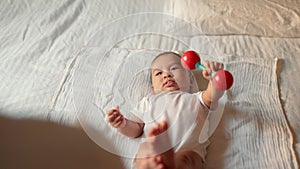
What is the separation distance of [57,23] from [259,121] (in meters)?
0.85

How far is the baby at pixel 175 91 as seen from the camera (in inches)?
31.0

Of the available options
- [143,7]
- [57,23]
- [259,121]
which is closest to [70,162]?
[259,121]

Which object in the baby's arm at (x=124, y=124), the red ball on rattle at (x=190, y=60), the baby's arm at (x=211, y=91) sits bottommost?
the baby's arm at (x=124, y=124)

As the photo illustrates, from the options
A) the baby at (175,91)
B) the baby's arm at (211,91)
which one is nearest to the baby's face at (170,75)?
the baby at (175,91)

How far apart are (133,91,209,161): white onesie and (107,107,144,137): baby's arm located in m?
0.02

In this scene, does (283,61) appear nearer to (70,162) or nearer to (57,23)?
(70,162)

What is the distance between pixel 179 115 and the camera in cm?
90

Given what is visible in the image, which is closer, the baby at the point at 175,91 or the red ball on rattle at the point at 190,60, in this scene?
the baby at the point at 175,91

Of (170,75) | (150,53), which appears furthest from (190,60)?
(150,53)

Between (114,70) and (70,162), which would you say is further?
(114,70)

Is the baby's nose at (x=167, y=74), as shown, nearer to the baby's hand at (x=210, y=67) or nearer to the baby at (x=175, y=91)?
the baby at (x=175, y=91)

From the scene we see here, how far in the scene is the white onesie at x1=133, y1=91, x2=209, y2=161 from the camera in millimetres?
856

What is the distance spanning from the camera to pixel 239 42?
1.22 meters

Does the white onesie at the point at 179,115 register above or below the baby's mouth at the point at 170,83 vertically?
below
